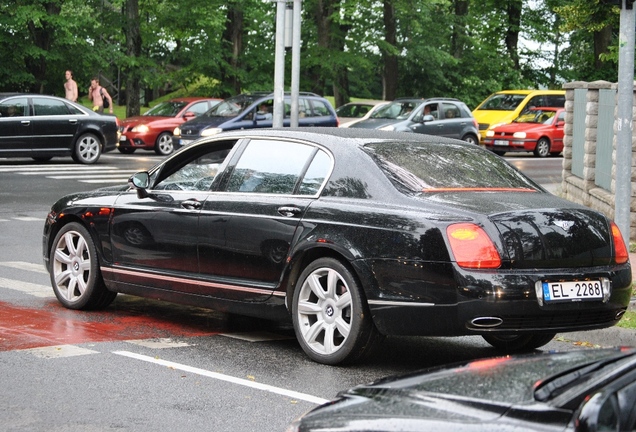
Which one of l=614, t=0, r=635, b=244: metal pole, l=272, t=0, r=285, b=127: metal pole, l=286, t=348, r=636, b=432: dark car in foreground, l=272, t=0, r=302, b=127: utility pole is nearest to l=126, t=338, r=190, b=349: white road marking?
l=614, t=0, r=635, b=244: metal pole

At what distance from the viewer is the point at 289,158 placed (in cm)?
804

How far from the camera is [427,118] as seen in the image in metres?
30.6

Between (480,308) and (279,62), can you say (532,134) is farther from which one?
(480,308)

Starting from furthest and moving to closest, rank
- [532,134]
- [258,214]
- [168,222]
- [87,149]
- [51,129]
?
1. [532,134]
2. [87,149]
3. [51,129]
4. [168,222]
5. [258,214]

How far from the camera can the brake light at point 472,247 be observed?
6.73 m

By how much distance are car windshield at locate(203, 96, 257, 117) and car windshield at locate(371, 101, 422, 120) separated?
3857 millimetres

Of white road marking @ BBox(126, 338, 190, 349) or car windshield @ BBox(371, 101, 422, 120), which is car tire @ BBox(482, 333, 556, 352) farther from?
car windshield @ BBox(371, 101, 422, 120)

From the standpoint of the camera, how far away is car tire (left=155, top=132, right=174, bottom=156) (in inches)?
1235

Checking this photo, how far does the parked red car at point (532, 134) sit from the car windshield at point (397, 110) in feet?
10.9

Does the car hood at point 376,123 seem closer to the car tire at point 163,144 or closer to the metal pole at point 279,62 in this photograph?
the car tire at point 163,144

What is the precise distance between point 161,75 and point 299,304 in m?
34.8

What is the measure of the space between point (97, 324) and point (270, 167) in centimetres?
186

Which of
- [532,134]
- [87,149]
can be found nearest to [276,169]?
[87,149]

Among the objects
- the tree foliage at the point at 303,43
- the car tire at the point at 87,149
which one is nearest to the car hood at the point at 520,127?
the tree foliage at the point at 303,43
